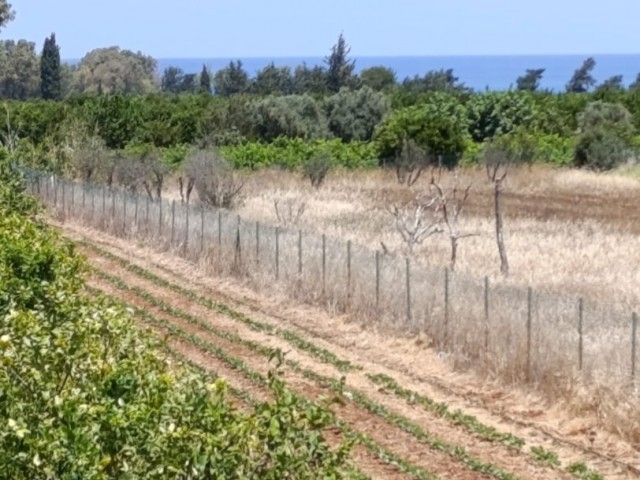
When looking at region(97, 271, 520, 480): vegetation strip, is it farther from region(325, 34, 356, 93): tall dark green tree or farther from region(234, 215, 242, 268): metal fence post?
region(325, 34, 356, 93): tall dark green tree

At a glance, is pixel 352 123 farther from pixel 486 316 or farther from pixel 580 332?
pixel 580 332

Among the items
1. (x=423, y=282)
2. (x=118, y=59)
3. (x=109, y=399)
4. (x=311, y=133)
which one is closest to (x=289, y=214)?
(x=423, y=282)

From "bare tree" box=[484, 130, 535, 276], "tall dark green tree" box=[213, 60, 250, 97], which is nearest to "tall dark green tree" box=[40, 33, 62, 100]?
"tall dark green tree" box=[213, 60, 250, 97]

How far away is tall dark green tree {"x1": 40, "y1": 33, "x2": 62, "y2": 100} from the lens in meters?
130

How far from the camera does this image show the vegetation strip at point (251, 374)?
1440cm

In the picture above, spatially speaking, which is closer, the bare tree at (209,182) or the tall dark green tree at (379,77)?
the bare tree at (209,182)

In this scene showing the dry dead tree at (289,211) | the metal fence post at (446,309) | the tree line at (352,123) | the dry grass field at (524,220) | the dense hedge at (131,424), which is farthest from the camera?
the tree line at (352,123)

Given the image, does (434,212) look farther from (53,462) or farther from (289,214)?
(53,462)

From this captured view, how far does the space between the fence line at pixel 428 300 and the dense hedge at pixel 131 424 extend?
8.90 m

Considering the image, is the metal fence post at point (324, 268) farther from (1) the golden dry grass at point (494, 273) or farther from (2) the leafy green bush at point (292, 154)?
(2) the leafy green bush at point (292, 154)

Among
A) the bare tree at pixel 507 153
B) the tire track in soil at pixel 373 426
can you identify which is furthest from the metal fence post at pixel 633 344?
the bare tree at pixel 507 153

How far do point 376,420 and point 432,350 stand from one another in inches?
145

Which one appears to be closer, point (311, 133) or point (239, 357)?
point (239, 357)

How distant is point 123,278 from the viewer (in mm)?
28281
